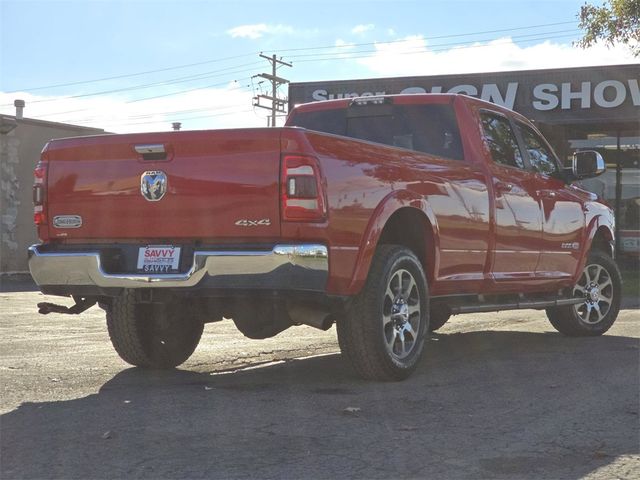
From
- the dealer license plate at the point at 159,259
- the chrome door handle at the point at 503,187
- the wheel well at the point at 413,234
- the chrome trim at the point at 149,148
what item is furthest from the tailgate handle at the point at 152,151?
the chrome door handle at the point at 503,187

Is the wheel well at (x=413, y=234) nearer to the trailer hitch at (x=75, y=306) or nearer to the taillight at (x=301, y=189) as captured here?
the taillight at (x=301, y=189)

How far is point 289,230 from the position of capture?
511 centimetres

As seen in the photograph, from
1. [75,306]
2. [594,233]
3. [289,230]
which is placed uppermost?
[289,230]

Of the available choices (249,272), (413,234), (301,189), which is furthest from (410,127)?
(249,272)

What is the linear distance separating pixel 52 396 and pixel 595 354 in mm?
4332

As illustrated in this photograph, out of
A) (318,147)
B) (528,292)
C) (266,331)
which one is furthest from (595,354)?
(318,147)

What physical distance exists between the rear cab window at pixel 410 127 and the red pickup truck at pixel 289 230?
11 mm

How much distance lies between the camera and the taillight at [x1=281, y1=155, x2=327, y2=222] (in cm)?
509

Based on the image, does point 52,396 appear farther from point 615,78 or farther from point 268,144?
point 615,78

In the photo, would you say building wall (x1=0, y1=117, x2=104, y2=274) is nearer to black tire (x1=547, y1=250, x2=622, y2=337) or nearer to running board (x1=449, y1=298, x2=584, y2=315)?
black tire (x1=547, y1=250, x2=622, y2=337)

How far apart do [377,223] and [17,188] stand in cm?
2028

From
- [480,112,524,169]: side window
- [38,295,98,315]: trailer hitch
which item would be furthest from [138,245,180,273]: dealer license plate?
[480,112,524,169]: side window

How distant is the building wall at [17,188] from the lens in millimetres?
23625

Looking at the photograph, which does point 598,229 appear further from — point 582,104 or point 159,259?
point 582,104
